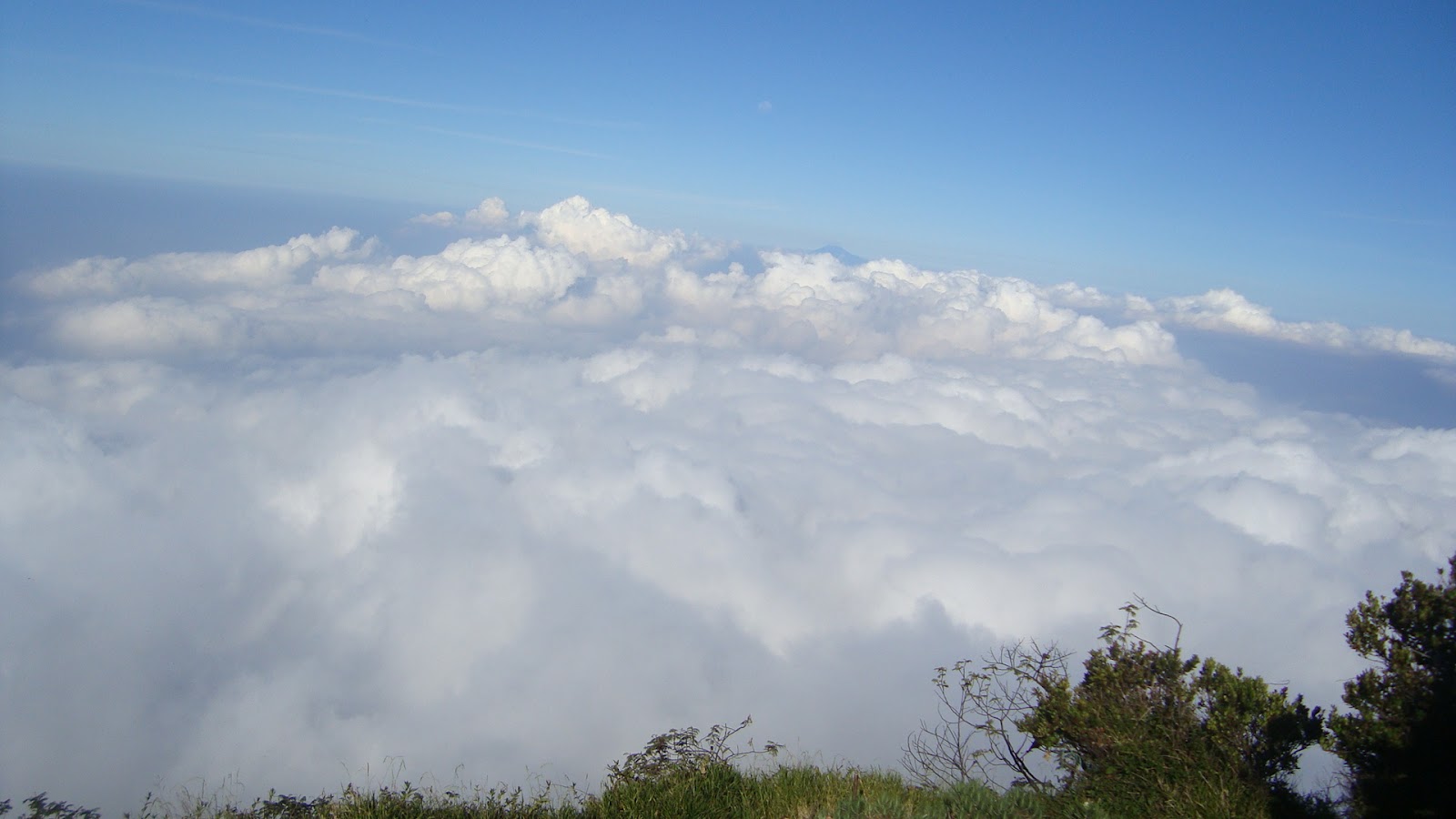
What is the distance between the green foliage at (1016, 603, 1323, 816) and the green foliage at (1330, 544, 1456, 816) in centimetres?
43

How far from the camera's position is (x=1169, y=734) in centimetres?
640

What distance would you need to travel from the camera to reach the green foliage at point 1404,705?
18.1ft

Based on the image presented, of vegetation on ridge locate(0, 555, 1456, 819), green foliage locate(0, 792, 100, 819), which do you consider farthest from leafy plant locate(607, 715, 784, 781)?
green foliage locate(0, 792, 100, 819)

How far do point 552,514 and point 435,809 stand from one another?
159769mm

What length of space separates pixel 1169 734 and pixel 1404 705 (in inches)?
63.2

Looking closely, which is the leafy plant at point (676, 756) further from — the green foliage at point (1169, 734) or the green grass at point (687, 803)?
the green foliage at point (1169, 734)

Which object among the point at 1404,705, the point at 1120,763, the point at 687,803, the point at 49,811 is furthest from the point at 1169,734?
the point at 49,811

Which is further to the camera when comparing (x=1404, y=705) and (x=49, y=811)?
(x=49, y=811)

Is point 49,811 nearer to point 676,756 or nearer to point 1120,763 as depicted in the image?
point 676,756

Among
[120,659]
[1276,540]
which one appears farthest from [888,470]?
[120,659]

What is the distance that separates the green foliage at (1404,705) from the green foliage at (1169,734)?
1.40 ft

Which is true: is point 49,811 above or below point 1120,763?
below

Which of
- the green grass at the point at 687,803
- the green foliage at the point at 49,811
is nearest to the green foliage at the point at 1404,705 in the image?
the green grass at the point at 687,803

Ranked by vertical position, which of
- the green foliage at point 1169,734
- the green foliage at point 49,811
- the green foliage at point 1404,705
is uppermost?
the green foliage at point 1404,705
